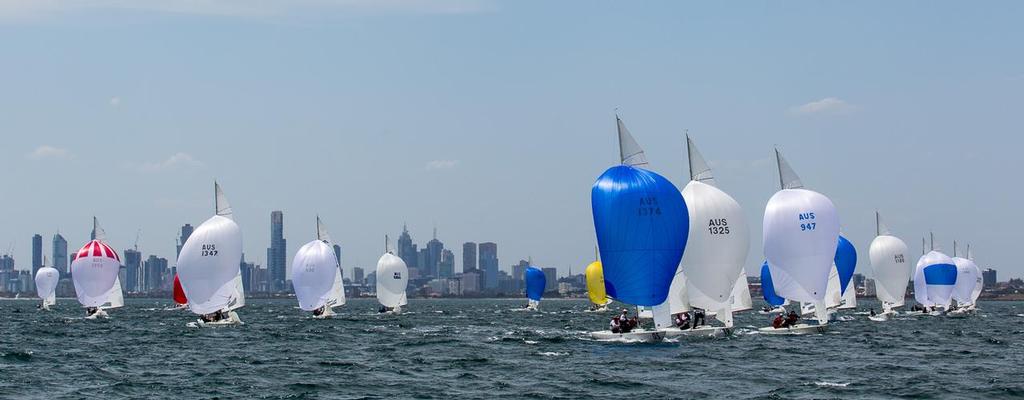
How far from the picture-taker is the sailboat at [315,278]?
9844cm

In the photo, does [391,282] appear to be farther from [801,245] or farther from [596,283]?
[801,245]

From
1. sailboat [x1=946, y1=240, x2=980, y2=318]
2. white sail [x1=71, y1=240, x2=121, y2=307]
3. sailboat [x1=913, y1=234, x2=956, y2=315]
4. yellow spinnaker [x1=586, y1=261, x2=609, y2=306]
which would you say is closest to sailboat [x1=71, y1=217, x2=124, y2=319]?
white sail [x1=71, y1=240, x2=121, y2=307]

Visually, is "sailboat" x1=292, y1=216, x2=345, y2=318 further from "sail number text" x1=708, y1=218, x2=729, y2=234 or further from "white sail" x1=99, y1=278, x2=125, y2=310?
"sail number text" x1=708, y1=218, x2=729, y2=234

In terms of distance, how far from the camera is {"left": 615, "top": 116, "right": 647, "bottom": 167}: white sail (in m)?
56.8

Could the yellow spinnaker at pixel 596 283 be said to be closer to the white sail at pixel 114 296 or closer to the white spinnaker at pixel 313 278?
the white spinnaker at pixel 313 278

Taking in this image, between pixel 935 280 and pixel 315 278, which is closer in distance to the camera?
pixel 315 278

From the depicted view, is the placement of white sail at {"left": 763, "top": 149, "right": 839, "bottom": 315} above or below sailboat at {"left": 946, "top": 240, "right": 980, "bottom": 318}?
above

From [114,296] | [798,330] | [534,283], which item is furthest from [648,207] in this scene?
[534,283]

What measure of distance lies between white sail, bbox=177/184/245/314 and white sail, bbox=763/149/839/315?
104 ft

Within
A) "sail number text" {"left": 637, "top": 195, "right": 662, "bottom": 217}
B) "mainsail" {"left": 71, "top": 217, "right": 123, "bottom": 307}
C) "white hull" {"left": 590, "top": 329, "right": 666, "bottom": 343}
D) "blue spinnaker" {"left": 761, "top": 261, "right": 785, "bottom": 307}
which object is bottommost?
"white hull" {"left": 590, "top": 329, "right": 666, "bottom": 343}

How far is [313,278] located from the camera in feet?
323

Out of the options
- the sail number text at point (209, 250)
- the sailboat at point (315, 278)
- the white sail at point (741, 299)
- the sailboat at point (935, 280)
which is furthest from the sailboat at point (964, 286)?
the sail number text at point (209, 250)

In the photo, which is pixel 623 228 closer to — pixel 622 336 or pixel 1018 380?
pixel 622 336

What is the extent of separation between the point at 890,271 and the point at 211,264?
53062mm
